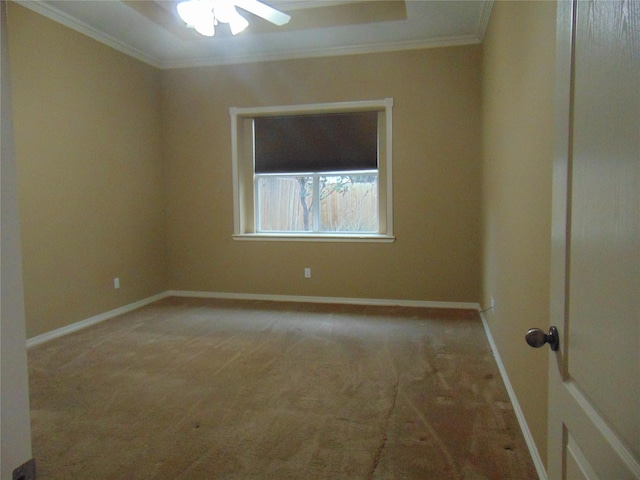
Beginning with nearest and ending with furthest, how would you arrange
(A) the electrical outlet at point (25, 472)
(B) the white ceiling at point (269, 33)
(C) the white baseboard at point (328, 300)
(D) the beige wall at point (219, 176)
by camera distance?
(A) the electrical outlet at point (25, 472) < (D) the beige wall at point (219, 176) < (B) the white ceiling at point (269, 33) < (C) the white baseboard at point (328, 300)

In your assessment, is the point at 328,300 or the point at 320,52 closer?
the point at 320,52

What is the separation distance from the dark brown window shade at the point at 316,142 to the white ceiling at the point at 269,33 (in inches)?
27.9

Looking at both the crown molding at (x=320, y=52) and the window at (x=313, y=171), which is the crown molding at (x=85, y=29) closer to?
the crown molding at (x=320, y=52)

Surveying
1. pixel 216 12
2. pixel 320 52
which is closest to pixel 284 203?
pixel 320 52

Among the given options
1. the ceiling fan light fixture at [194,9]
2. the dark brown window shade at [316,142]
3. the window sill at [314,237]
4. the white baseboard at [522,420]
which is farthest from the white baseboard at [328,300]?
the ceiling fan light fixture at [194,9]

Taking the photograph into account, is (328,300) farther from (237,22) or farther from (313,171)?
(237,22)

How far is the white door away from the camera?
673 mm

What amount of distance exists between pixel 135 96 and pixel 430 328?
402cm

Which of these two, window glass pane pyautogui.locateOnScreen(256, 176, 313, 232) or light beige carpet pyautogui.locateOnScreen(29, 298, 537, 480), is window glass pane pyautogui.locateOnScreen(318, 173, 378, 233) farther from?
light beige carpet pyautogui.locateOnScreen(29, 298, 537, 480)

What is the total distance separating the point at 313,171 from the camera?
521cm

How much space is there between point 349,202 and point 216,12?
261 centimetres

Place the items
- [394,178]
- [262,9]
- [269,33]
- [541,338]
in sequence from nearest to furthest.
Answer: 1. [541,338]
2. [262,9]
3. [269,33]
4. [394,178]

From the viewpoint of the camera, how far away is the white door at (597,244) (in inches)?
26.5

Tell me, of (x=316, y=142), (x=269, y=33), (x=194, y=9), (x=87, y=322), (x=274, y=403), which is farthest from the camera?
(x=316, y=142)
